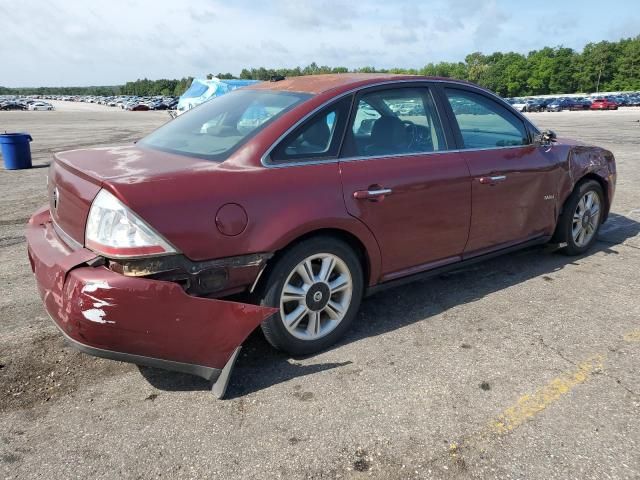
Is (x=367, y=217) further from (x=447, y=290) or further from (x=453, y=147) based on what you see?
(x=447, y=290)

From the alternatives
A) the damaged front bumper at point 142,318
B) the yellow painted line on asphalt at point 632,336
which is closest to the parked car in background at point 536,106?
the yellow painted line on asphalt at point 632,336

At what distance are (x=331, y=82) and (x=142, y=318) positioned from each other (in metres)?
2.00

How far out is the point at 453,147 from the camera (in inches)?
147

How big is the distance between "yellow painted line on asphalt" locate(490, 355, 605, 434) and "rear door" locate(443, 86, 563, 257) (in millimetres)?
1214

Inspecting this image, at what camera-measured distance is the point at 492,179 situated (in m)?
3.89

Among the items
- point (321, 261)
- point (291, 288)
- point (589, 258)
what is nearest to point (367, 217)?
point (321, 261)

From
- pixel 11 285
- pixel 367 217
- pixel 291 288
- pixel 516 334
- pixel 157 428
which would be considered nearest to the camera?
pixel 157 428

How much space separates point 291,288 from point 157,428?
1025 mm

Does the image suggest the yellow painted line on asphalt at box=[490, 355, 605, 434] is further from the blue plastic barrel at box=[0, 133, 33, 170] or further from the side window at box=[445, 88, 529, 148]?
the blue plastic barrel at box=[0, 133, 33, 170]

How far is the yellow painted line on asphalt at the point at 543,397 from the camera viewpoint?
8.28 ft

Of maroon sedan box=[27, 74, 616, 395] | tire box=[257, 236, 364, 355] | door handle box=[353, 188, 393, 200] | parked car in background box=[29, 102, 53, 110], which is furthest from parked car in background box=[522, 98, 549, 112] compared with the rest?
parked car in background box=[29, 102, 53, 110]

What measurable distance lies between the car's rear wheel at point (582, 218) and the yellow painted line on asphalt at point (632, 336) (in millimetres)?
1522

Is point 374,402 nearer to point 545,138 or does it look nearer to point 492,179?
point 492,179

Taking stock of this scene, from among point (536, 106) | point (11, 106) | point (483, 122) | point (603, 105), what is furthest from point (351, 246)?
point (11, 106)
